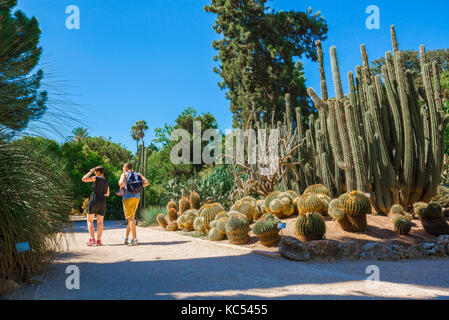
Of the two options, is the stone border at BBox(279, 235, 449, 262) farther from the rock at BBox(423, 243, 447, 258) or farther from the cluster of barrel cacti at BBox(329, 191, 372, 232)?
the cluster of barrel cacti at BBox(329, 191, 372, 232)

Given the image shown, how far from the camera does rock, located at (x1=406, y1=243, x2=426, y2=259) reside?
5.61m

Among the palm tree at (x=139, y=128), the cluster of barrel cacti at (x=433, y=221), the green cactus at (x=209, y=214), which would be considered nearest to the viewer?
the cluster of barrel cacti at (x=433, y=221)

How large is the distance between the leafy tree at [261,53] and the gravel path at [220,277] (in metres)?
14.2

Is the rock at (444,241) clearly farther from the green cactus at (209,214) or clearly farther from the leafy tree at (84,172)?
the leafy tree at (84,172)

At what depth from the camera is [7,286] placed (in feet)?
9.73

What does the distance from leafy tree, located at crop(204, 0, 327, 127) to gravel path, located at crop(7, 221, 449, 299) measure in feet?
46.7

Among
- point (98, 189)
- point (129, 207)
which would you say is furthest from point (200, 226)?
point (98, 189)

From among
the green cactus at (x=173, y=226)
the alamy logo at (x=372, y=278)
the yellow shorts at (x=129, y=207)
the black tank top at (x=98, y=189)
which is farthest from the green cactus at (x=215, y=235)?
the alamy logo at (x=372, y=278)

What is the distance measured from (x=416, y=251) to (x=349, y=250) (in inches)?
54.1

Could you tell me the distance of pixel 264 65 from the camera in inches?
767

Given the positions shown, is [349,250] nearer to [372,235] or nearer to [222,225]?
[372,235]

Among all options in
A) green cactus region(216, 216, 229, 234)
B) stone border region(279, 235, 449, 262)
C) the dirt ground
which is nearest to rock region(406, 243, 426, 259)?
stone border region(279, 235, 449, 262)

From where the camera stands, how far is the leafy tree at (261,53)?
19.0 m
